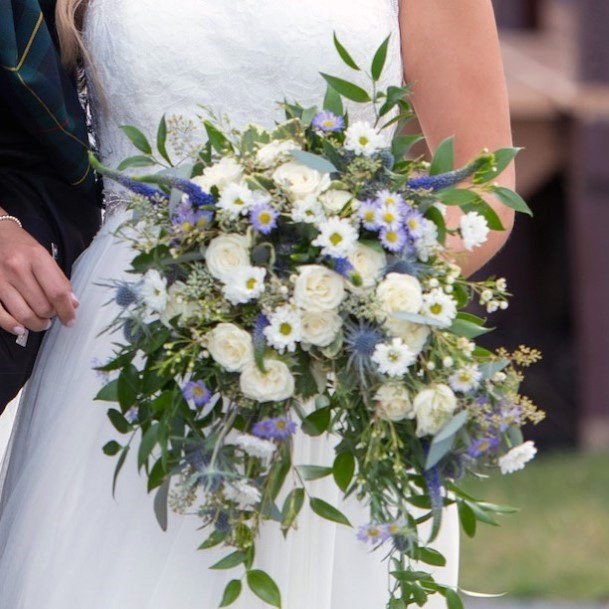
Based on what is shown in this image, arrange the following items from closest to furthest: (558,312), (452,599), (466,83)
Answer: (452,599) < (466,83) < (558,312)

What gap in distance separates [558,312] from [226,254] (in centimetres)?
1045

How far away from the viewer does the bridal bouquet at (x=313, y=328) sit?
189cm

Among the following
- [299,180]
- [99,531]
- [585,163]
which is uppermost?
[299,180]

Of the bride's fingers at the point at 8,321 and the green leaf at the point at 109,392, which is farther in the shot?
the bride's fingers at the point at 8,321

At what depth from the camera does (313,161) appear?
6.35ft

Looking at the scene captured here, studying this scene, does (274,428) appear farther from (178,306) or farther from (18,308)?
(18,308)

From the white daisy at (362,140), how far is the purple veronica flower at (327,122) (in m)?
0.03

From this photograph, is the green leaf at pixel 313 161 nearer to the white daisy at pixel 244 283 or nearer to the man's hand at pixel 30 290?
the white daisy at pixel 244 283

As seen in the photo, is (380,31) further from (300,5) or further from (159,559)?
(159,559)

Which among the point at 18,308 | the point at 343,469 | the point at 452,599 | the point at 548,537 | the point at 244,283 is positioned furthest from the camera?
the point at 548,537

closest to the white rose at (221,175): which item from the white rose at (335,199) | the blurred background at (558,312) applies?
the white rose at (335,199)

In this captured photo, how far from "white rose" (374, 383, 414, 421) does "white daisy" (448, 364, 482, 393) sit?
0.06 metres

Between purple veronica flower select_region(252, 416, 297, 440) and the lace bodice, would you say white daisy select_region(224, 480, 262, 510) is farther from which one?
the lace bodice

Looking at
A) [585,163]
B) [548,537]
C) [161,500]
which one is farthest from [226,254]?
[585,163]
